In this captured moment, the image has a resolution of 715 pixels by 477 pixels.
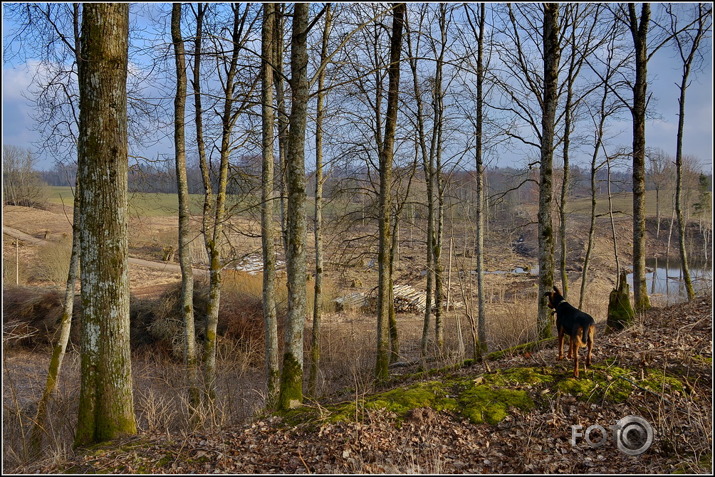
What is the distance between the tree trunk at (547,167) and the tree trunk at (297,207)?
4798 millimetres

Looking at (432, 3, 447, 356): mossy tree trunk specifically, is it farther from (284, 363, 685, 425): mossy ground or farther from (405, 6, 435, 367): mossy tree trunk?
(284, 363, 685, 425): mossy ground

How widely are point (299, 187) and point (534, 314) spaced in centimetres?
1136

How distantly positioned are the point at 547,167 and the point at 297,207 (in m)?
5.31

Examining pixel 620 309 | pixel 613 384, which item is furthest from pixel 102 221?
pixel 620 309

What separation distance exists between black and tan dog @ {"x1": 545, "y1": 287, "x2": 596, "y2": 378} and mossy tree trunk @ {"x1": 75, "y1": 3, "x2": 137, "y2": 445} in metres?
5.04

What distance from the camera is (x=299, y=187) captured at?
224 inches

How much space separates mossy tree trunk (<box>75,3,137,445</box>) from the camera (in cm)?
497

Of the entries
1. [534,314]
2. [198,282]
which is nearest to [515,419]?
[534,314]

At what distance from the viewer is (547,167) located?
8.43 meters

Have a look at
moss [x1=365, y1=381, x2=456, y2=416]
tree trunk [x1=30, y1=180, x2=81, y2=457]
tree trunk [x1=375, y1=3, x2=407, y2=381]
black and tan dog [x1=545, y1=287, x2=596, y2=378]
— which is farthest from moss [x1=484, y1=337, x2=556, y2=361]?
tree trunk [x1=30, y1=180, x2=81, y2=457]

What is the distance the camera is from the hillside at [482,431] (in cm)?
379

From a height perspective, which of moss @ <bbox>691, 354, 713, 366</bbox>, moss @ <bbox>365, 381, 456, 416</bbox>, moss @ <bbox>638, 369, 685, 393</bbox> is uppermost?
moss @ <bbox>691, 354, 713, 366</bbox>

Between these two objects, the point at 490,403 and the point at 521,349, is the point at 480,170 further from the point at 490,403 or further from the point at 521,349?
the point at 490,403

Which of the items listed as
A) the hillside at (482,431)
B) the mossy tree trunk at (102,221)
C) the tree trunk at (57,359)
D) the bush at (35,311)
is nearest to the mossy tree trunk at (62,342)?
the tree trunk at (57,359)
